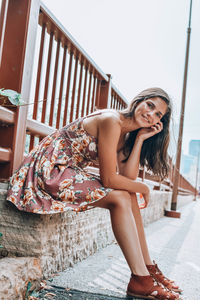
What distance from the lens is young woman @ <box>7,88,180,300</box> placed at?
6.68 feet

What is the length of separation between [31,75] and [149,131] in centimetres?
101

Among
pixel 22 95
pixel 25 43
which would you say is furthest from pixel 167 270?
pixel 25 43

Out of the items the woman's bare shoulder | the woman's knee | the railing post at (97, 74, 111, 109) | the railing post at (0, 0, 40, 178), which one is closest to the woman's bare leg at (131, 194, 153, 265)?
the woman's knee

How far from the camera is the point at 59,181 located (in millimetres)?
2105

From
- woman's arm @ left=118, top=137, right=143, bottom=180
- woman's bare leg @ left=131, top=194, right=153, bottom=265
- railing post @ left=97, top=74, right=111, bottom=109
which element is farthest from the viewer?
railing post @ left=97, top=74, right=111, bottom=109

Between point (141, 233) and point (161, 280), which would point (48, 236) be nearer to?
point (141, 233)

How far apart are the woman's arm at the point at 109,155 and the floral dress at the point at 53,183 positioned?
74mm

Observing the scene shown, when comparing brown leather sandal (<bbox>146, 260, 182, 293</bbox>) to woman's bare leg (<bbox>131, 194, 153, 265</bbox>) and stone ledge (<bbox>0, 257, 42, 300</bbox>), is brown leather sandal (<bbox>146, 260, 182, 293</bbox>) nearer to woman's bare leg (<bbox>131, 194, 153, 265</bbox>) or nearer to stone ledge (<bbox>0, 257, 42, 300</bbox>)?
woman's bare leg (<bbox>131, 194, 153, 265</bbox>)

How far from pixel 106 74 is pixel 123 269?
2657mm

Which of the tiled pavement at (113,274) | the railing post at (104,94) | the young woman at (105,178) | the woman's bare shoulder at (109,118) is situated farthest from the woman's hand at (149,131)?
the railing post at (104,94)

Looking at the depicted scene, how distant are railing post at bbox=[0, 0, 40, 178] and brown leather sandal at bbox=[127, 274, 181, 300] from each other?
1.16 m

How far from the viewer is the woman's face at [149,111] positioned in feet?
8.07

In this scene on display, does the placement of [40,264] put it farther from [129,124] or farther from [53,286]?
[129,124]

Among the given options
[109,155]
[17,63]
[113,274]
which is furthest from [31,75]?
[113,274]
